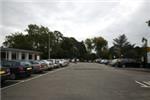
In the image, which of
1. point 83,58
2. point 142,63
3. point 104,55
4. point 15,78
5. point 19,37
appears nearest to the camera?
point 15,78

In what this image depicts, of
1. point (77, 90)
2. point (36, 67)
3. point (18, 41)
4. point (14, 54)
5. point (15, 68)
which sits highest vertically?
point (18, 41)

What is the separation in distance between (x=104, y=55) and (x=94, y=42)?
2011 centimetres

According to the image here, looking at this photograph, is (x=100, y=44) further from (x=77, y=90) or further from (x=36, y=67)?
(x=77, y=90)

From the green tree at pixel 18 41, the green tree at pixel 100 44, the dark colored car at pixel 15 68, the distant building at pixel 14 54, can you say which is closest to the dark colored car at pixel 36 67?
the dark colored car at pixel 15 68

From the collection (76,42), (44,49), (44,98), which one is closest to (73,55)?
(76,42)

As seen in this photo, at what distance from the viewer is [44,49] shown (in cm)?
8381

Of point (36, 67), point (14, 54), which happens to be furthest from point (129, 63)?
point (36, 67)

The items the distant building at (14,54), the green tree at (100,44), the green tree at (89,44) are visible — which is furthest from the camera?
the green tree at (89,44)

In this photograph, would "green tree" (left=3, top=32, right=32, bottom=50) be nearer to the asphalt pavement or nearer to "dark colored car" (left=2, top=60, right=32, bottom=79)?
"dark colored car" (left=2, top=60, right=32, bottom=79)

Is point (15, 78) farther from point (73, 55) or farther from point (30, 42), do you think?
point (73, 55)

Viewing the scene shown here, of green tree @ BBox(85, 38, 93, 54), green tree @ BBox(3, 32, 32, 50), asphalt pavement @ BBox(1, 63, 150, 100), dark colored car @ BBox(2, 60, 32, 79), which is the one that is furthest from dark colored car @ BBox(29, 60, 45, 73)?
green tree @ BBox(85, 38, 93, 54)

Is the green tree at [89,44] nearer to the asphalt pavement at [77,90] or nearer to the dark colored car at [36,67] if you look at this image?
the dark colored car at [36,67]

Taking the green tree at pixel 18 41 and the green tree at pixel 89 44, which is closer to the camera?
the green tree at pixel 18 41

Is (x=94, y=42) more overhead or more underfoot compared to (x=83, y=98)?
more overhead
